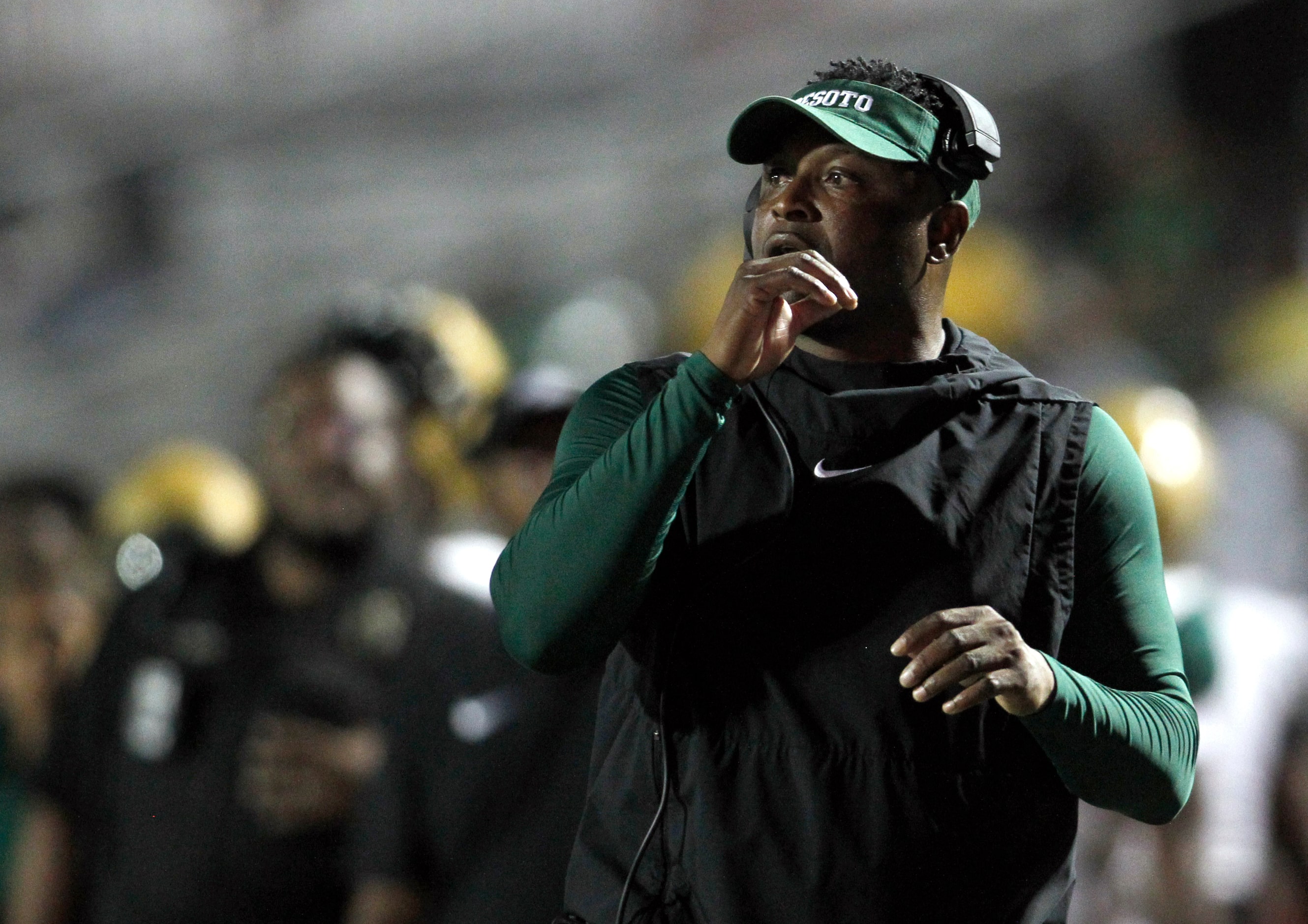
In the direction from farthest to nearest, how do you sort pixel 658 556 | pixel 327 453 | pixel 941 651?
pixel 327 453 → pixel 658 556 → pixel 941 651

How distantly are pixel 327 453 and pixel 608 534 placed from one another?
8.00 feet

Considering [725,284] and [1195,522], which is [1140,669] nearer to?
[1195,522]

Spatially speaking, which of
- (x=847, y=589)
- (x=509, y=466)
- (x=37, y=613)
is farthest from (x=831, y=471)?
(x=37, y=613)

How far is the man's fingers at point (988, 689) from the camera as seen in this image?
1.55 m

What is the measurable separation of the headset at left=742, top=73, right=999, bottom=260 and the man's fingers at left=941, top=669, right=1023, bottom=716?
0.48 meters

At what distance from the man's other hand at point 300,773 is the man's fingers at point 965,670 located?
2321 mm

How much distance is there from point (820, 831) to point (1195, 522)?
10.0 ft

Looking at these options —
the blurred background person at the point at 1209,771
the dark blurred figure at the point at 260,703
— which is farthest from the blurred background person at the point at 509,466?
the blurred background person at the point at 1209,771

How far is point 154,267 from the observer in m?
11.8

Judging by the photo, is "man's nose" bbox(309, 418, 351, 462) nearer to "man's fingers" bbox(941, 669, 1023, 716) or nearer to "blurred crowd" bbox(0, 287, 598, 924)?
"blurred crowd" bbox(0, 287, 598, 924)

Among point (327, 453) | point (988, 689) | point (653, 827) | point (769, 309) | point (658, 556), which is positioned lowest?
point (653, 827)

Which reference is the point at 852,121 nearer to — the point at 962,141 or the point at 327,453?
the point at 962,141

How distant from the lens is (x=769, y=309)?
1.59 metres

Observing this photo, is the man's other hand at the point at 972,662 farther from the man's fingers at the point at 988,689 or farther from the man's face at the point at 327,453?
the man's face at the point at 327,453
